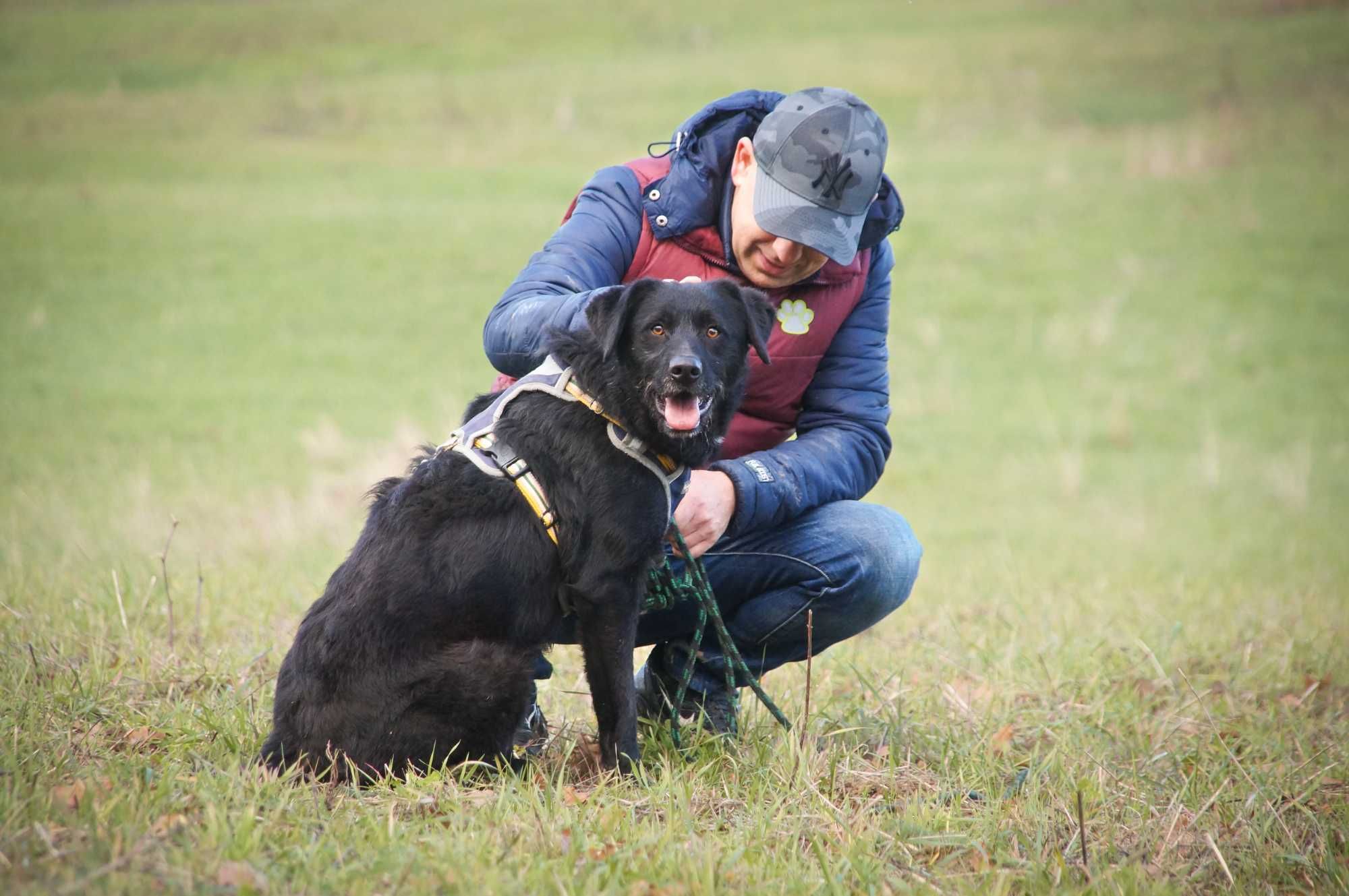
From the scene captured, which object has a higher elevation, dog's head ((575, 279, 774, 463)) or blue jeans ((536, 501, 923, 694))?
dog's head ((575, 279, 774, 463))

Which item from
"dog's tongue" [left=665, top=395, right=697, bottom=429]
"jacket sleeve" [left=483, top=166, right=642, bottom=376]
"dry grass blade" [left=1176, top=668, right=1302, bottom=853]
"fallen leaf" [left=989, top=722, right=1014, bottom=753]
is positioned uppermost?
"jacket sleeve" [left=483, top=166, right=642, bottom=376]

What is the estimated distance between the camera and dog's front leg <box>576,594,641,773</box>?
339 cm

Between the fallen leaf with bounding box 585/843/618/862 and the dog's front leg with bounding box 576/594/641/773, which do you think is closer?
the fallen leaf with bounding box 585/843/618/862

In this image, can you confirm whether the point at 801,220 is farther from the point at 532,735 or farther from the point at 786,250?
the point at 532,735

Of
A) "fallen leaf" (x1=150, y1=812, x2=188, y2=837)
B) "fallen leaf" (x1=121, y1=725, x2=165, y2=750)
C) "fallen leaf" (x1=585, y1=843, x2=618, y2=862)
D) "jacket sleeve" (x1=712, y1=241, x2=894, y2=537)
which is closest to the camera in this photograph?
"fallen leaf" (x1=150, y1=812, x2=188, y2=837)

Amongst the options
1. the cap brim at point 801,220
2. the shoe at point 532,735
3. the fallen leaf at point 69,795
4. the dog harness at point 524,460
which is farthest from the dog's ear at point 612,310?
the fallen leaf at point 69,795

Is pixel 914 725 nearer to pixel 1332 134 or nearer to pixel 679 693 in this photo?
pixel 679 693

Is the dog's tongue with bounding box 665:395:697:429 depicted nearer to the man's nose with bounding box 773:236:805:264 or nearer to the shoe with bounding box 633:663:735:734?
the man's nose with bounding box 773:236:805:264

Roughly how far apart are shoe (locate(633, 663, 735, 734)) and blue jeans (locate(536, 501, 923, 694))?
0.04 meters

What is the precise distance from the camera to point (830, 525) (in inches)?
159

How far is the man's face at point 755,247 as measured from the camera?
12.6ft

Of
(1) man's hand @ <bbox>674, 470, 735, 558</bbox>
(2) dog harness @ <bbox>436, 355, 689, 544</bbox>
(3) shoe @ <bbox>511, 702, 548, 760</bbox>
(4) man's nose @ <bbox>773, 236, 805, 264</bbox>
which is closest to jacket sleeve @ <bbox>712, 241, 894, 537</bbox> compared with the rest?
(1) man's hand @ <bbox>674, 470, 735, 558</bbox>

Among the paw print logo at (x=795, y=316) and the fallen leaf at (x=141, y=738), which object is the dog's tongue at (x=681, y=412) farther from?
the fallen leaf at (x=141, y=738)

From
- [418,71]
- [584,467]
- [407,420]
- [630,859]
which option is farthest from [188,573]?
[418,71]
